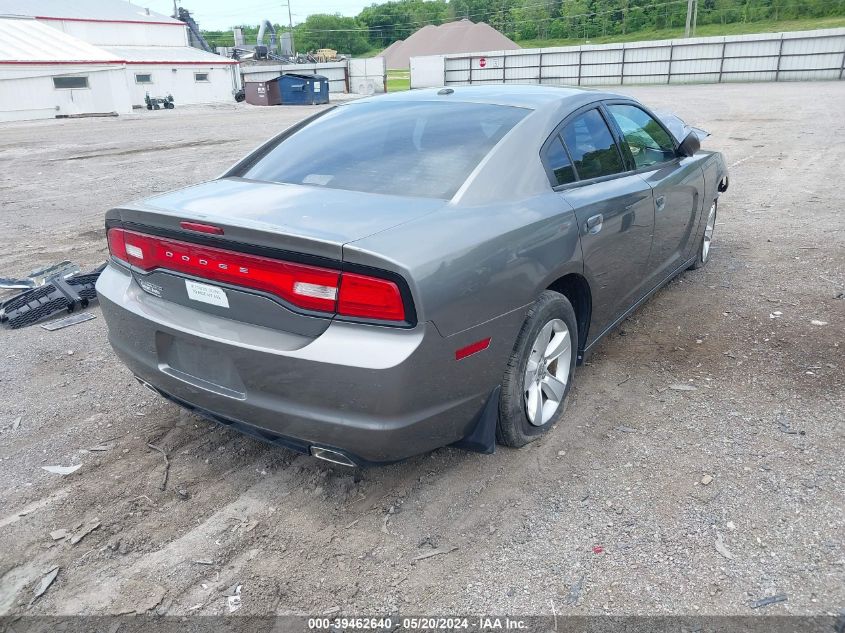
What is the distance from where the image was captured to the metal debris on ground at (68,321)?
477 cm

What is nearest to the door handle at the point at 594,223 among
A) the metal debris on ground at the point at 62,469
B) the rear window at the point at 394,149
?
the rear window at the point at 394,149

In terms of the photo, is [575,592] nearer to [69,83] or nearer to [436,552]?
[436,552]

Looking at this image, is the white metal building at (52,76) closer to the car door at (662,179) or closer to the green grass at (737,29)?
the car door at (662,179)

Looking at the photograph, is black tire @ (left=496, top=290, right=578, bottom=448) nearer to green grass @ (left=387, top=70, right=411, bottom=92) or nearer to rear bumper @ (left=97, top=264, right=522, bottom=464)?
rear bumper @ (left=97, top=264, right=522, bottom=464)

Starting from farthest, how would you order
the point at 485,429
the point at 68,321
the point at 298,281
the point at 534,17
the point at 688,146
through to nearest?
the point at 534,17 < the point at 68,321 < the point at 688,146 < the point at 485,429 < the point at 298,281

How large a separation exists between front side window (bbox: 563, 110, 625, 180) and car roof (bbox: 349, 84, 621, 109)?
128 millimetres

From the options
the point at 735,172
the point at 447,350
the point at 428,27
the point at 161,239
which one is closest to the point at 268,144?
the point at 161,239

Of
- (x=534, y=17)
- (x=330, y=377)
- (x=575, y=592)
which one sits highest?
(x=534, y=17)

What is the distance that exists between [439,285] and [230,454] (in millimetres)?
1478

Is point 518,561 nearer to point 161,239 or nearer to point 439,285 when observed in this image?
point 439,285

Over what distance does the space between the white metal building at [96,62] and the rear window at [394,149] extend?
30.3 m

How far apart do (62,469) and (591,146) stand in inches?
123

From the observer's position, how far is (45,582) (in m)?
2.38

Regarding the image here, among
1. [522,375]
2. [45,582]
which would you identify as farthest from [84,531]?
[522,375]
